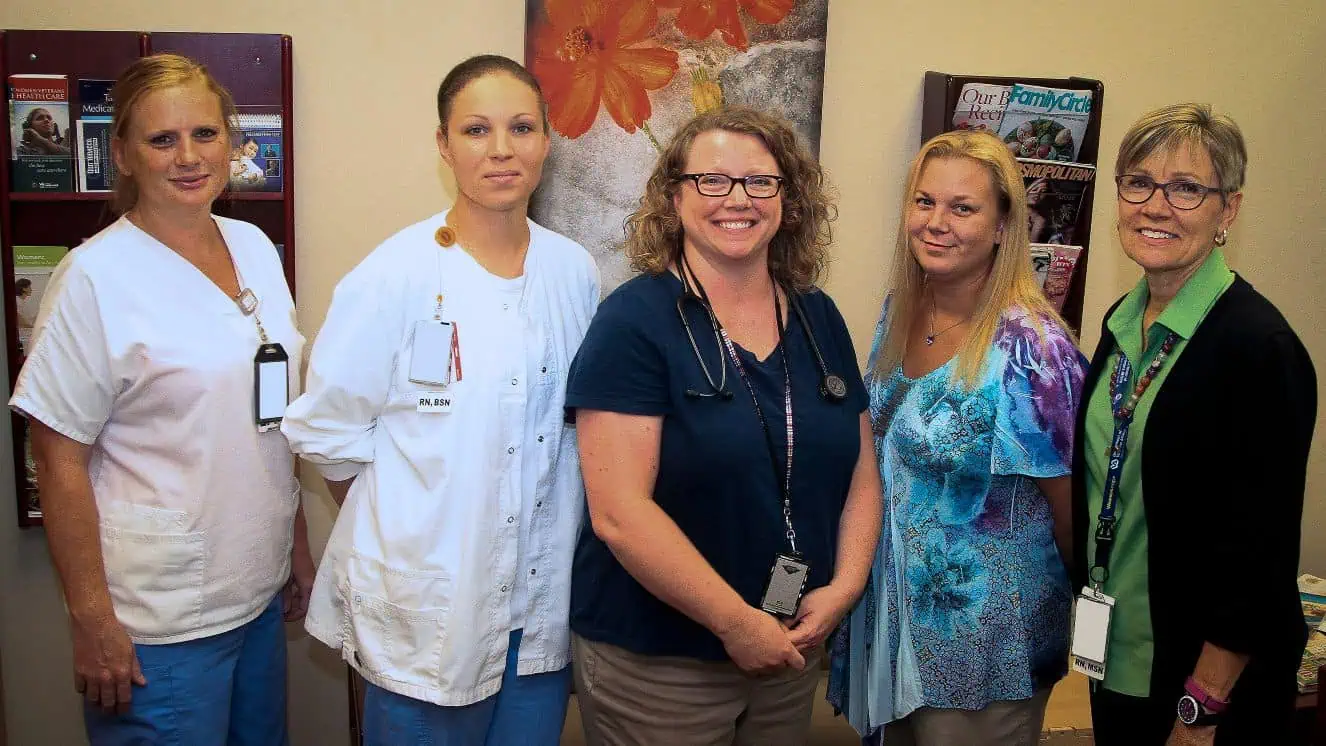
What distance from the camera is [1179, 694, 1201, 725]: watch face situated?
1.70m

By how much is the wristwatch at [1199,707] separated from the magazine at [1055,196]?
1531 millimetres

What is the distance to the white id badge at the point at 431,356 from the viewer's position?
6.09ft

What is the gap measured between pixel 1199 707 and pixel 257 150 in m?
2.43

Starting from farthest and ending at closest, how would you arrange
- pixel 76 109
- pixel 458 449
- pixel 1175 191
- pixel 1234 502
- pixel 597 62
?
pixel 597 62, pixel 76 109, pixel 458 449, pixel 1175 191, pixel 1234 502

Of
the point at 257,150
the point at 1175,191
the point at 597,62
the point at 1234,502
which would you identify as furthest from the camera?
the point at 597,62

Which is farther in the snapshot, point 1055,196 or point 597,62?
point 1055,196

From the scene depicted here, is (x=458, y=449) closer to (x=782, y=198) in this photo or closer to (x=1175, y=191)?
(x=782, y=198)

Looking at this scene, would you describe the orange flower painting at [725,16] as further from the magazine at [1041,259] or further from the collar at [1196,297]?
the collar at [1196,297]

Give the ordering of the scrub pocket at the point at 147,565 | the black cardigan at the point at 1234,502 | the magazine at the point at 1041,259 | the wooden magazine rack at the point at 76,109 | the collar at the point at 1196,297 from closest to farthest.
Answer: the black cardigan at the point at 1234,502 < the collar at the point at 1196,297 < the scrub pocket at the point at 147,565 < the wooden magazine rack at the point at 76,109 < the magazine at the point at 1041,259

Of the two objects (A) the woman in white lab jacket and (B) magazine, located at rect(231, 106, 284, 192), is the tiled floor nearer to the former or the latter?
(A) the woman in white lab jacket

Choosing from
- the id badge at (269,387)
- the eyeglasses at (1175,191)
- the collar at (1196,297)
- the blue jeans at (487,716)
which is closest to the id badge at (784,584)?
the blue jeans at (487,716)

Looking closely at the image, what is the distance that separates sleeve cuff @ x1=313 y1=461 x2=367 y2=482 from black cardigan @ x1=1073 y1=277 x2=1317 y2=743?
1473 mm

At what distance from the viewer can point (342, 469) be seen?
78.0 inches

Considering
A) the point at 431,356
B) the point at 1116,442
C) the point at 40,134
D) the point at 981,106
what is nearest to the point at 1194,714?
the point at 1116,442
